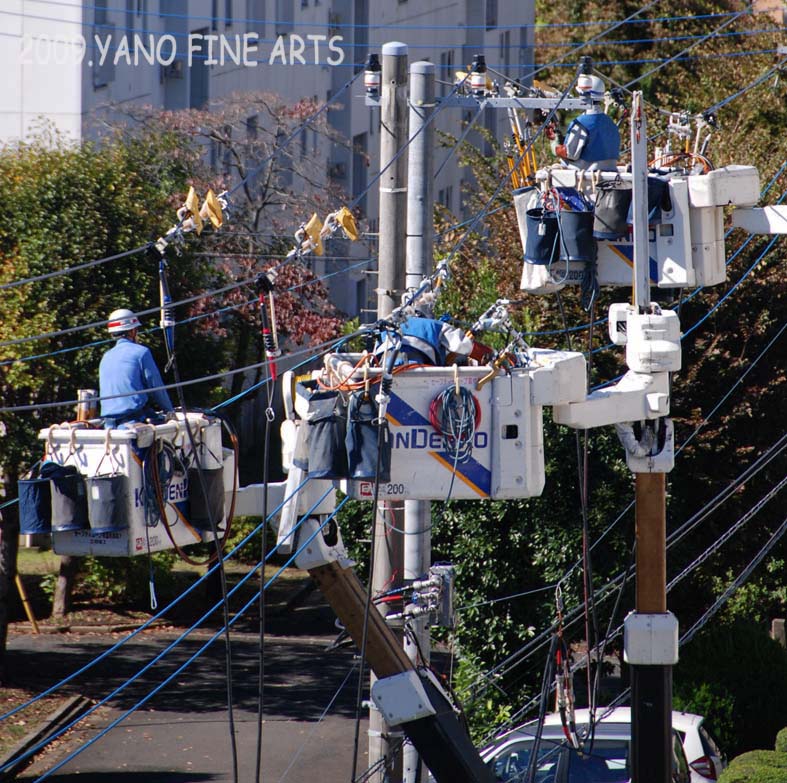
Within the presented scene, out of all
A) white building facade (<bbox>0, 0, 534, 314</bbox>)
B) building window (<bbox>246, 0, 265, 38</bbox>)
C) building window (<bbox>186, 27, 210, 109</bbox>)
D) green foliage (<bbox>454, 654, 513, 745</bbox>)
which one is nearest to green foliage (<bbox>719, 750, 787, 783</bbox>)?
green foliage (<bbox>454, 654, 513, 745</bbox>)

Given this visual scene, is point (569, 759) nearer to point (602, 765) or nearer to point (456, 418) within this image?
point (602, 765)

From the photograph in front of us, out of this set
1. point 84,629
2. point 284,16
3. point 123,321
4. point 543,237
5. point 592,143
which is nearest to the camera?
point 123,321

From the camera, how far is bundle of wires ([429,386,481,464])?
8922mm

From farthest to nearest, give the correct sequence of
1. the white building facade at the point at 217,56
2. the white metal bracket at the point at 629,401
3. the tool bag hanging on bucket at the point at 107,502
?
1. the white building facade at the point at 217,56
2. the white metal bracket at the point at 629,401
3. the tool bag hanging on bucket at the point at 107,502

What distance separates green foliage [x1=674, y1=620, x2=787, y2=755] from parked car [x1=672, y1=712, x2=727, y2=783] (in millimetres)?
1791

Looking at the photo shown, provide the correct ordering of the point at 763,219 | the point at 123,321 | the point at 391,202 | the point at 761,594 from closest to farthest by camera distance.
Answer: the point at 763,219
the point at 123,321
the point at 391,202
the point at 761,594

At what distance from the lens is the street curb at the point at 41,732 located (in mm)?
17594

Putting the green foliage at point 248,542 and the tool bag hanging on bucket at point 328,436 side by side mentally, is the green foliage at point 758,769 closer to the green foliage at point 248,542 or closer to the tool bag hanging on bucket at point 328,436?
the tool bag hanging on bucket at point 328,436

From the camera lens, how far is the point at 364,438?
345 inches

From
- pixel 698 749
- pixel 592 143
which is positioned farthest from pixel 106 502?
pixel 698 749

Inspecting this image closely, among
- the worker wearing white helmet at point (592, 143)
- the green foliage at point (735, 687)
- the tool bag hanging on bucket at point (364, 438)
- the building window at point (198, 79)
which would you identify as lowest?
the green foliage at point (735, 687)

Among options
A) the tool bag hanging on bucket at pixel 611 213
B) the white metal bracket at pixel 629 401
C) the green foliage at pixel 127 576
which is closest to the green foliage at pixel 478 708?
the tool bag hanging on bucket at pixel 611 213

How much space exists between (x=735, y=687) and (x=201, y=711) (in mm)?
7188

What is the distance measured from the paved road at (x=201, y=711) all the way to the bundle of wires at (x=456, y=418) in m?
7.48
